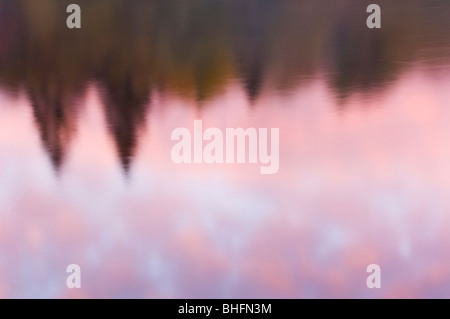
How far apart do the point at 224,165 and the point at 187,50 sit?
1.03 meters

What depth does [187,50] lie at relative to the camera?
3.57 metres

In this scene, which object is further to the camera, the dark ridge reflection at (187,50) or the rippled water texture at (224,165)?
the dark ridge reflection at (187,50)

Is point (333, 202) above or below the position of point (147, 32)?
below

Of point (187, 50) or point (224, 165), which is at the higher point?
point (187, 50)

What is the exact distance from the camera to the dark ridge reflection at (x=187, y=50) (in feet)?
11.1

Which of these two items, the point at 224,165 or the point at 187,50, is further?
the point at 187,50

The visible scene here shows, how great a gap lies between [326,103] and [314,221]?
80cm

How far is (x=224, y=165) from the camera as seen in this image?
9.57 ft

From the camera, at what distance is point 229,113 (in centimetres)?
326
